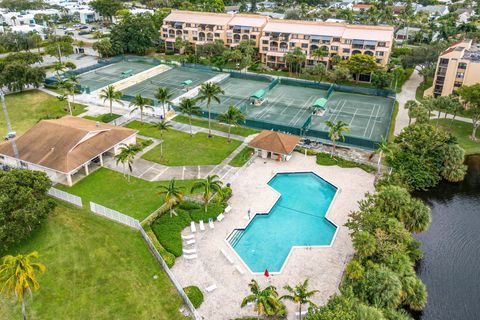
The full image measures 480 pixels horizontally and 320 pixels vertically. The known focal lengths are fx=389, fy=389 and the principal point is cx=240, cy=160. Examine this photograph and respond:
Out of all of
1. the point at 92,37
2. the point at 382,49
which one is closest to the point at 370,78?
the point at 382,49

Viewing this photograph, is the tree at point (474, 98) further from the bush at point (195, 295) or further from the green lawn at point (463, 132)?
the bush at point (195, 295)

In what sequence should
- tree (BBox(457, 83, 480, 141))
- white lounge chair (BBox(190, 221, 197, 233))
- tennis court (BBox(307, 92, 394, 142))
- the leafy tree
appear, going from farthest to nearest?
tennis court (BBox(307, 92, 394, 142))
tree (BBox(457, 83, 480, 141))
white lounge chair (BBox(190, 221, 197, 233))
the leafy tree

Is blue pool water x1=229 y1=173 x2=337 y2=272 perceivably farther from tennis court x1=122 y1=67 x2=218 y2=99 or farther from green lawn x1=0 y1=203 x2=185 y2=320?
tennis court x1=122 y1=67 x2=218 y2=99

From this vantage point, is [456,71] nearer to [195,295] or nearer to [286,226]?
[286,226]

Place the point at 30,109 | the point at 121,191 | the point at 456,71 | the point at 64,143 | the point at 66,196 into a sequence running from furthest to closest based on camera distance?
the point at 456,71
the point at 30,109
the point at 64,143
the point at 121,191
the point at 66,196

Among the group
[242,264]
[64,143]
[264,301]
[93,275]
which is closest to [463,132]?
[242,264]

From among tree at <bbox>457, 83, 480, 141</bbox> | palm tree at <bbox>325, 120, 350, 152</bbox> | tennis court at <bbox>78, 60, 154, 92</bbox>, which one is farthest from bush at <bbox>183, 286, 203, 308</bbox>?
tennis court at <bbox>78, 60, 154, 92</bbox>

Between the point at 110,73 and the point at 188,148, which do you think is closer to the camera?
the point at 188,148
